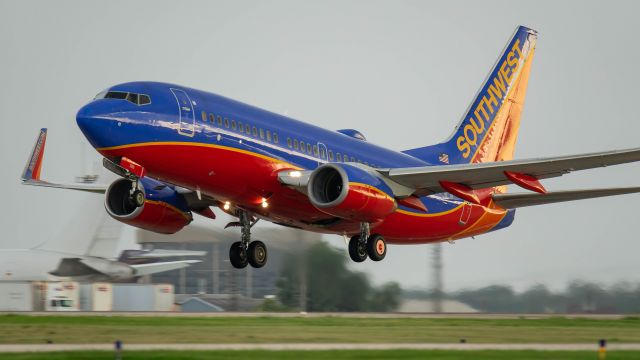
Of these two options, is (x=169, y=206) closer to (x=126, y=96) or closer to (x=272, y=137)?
(x=272, y=137)

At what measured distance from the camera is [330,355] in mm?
22828

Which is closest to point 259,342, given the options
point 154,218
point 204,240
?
point 154,218

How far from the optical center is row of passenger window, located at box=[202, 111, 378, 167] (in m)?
33.3

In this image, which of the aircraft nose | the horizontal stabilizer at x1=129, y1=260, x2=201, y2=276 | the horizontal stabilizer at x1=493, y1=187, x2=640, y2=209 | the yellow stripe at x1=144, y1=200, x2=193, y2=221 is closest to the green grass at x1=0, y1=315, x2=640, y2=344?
the yellow stripe at x1=144, y1=200, x2=193, y2=221

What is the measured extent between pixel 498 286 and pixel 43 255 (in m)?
27.4

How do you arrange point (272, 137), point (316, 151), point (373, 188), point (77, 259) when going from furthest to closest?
point (77, 259), point (316, 151), point (373, 188), point (272, 137)

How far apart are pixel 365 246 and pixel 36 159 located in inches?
514

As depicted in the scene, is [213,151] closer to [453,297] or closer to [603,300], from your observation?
[453,297]

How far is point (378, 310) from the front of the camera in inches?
1884

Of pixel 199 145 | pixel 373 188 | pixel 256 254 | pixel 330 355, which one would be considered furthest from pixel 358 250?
pixel 330 355

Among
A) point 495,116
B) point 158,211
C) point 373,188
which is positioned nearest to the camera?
point 373,188

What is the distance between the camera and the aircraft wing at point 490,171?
3434 centimetres

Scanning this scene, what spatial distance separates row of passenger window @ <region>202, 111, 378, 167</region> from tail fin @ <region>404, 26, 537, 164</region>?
6593 millimetres

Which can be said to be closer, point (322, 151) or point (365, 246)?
point (322, 151)
